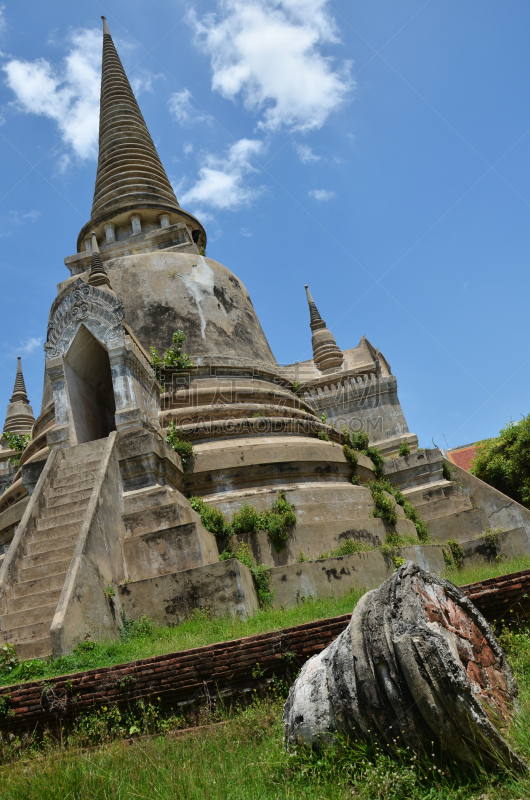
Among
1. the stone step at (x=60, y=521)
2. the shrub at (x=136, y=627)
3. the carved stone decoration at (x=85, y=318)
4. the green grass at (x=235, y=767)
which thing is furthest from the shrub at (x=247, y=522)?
the green grass at (x=235, y=767)

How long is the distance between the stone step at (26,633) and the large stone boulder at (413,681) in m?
3.78

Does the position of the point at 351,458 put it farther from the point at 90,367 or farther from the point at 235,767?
the point at 235,767

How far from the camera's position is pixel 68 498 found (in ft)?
32.4

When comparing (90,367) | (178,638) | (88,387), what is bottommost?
(178,638)

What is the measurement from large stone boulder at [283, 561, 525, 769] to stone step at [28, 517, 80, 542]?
5106 millimetres

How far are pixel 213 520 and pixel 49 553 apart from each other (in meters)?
2.83

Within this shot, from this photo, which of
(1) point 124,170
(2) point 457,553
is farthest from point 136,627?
(1) point 124,170

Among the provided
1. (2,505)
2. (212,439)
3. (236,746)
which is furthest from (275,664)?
(2,505)

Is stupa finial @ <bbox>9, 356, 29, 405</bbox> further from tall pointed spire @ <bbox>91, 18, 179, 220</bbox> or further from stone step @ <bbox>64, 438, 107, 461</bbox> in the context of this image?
stone step @ <bbox>64, 438, 107, 461</bbox>

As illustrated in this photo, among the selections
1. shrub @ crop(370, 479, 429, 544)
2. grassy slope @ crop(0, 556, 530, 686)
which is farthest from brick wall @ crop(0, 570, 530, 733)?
shrub @ crop(370, 479, 429, 544)

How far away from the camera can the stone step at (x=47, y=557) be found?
8648 mm

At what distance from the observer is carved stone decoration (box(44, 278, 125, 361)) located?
40.1 ft

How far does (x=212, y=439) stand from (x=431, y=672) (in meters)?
9.51

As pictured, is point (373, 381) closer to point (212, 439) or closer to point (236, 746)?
point (212, 439)
